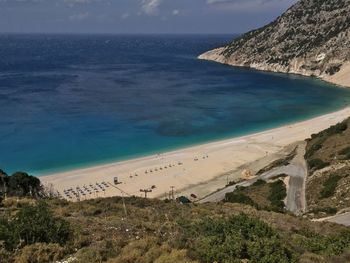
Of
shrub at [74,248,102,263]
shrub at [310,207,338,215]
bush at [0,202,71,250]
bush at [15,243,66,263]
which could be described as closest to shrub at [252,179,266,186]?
shrub at [310,207,338,215]

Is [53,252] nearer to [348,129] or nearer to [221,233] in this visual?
[221,233]

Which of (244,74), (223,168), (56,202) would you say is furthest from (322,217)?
(244,74)

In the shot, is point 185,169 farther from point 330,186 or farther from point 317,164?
point 330,186

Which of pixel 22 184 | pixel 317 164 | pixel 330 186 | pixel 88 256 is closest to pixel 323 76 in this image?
pixel 317 164

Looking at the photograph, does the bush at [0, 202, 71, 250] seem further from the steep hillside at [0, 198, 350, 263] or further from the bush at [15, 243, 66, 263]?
the bush at [15, 243, 66, 263]

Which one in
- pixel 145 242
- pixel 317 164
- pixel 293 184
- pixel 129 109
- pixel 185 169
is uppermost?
pixel 145 242
